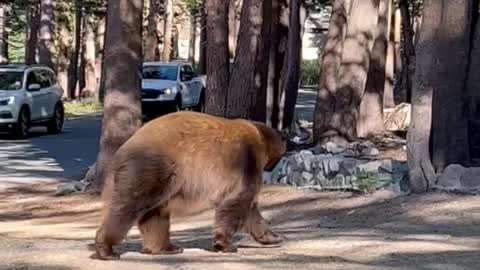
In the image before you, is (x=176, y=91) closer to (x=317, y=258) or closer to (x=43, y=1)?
(x=43, y=1)

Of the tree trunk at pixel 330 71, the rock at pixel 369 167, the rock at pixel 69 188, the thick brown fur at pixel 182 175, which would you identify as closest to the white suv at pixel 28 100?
the tree trunk at pixel 330 71

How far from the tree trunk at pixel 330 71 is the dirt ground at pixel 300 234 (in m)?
4.32

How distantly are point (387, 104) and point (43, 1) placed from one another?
61.6 ft

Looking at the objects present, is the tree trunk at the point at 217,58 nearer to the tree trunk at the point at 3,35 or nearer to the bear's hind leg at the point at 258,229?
the bear's hind leg at the point at 258,229

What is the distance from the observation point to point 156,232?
882 centimetres

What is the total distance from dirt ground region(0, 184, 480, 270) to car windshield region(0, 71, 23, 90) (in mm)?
12592

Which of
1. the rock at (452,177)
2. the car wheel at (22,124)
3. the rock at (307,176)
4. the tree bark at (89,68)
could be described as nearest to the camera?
the rock at (452,177)

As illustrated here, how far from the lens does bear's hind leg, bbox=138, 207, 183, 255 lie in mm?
8742

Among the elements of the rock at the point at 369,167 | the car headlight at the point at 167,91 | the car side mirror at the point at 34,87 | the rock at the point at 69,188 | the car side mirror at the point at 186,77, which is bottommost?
the rock at the point at 69,188

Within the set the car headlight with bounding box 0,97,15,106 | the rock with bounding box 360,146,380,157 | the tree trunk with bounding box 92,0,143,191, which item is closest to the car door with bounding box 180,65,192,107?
the car headlight with bounding box 0,97,15,106

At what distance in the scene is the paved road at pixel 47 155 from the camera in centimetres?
2183

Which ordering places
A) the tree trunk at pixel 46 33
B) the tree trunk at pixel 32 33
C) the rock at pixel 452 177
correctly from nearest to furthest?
1. the rock at pixel 452 177
2. the tree trunk at pixel 46 33
3. the tree trunk at pixel 32 33

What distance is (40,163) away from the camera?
23859mm

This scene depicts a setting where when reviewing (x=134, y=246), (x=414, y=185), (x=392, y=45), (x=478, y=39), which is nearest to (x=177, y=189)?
(x=134, y=246)
